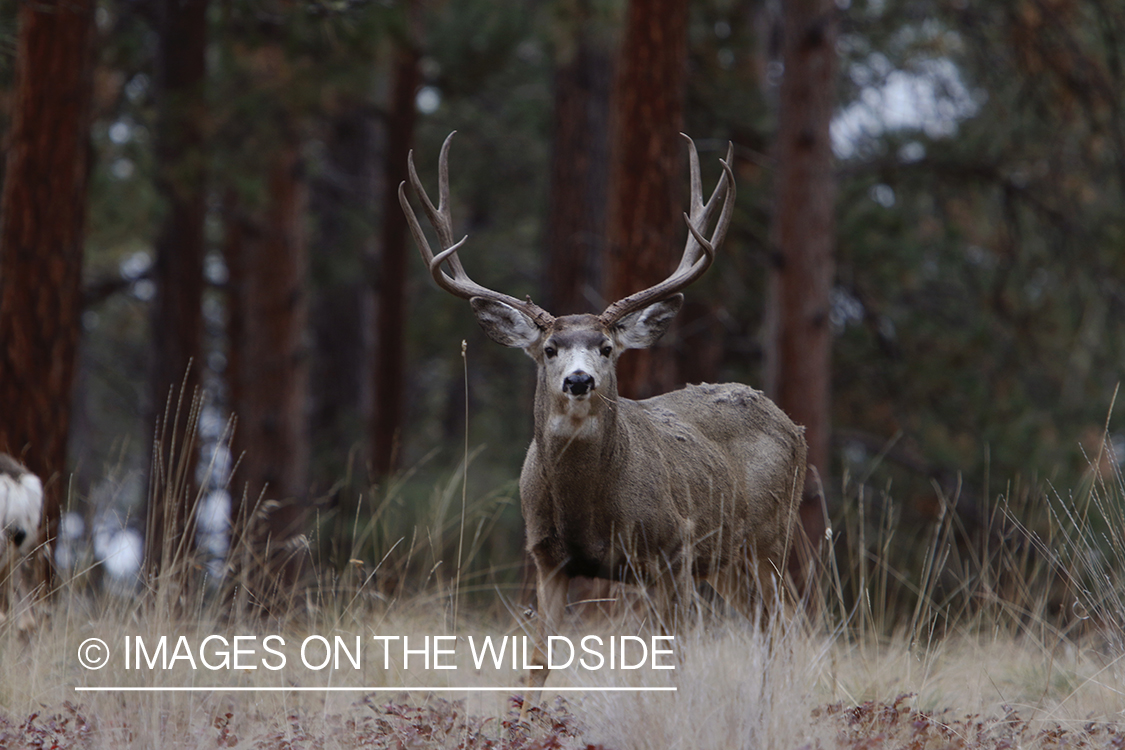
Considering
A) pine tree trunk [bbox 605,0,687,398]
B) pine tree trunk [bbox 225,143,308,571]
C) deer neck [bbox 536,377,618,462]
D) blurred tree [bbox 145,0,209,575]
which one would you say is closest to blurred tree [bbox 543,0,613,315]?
pine tree trunk [bbox 225,143,308,571]

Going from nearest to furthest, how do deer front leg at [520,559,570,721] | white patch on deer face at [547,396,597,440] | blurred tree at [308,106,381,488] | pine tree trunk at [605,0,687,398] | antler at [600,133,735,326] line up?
deer front leg at [520,559,570,721] → white patch on deer face at [547,396,597,440] → antler at [600,133,735,326] → pine tree trunk at [605,0,687,398] → blurred tree at [308,106,381,488]

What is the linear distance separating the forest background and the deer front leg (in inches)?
114

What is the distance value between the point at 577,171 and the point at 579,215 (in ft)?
1.61

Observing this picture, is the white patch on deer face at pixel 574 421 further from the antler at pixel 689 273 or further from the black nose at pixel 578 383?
the antler at pixel 689 273

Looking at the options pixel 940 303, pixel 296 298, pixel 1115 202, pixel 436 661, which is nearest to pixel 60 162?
pixel 436 661

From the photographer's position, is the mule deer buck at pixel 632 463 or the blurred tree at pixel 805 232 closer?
the mule deer buck at pixel 632 463

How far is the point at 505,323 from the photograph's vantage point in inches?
231

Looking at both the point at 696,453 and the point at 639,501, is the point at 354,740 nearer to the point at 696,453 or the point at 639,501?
the point at 639,501

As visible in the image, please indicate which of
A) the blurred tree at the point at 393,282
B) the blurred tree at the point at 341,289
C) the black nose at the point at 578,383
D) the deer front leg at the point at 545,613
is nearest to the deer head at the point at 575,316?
the black nose at the point at 578,383

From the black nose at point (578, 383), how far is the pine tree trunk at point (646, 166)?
11.1 feet

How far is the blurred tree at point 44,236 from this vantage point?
25.2ft

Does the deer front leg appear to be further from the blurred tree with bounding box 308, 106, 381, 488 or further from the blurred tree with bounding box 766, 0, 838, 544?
the blurred tree with bounding box 308, 106, 381, 488

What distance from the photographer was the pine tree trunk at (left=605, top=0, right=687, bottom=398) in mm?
8578

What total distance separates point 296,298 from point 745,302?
211 inches
